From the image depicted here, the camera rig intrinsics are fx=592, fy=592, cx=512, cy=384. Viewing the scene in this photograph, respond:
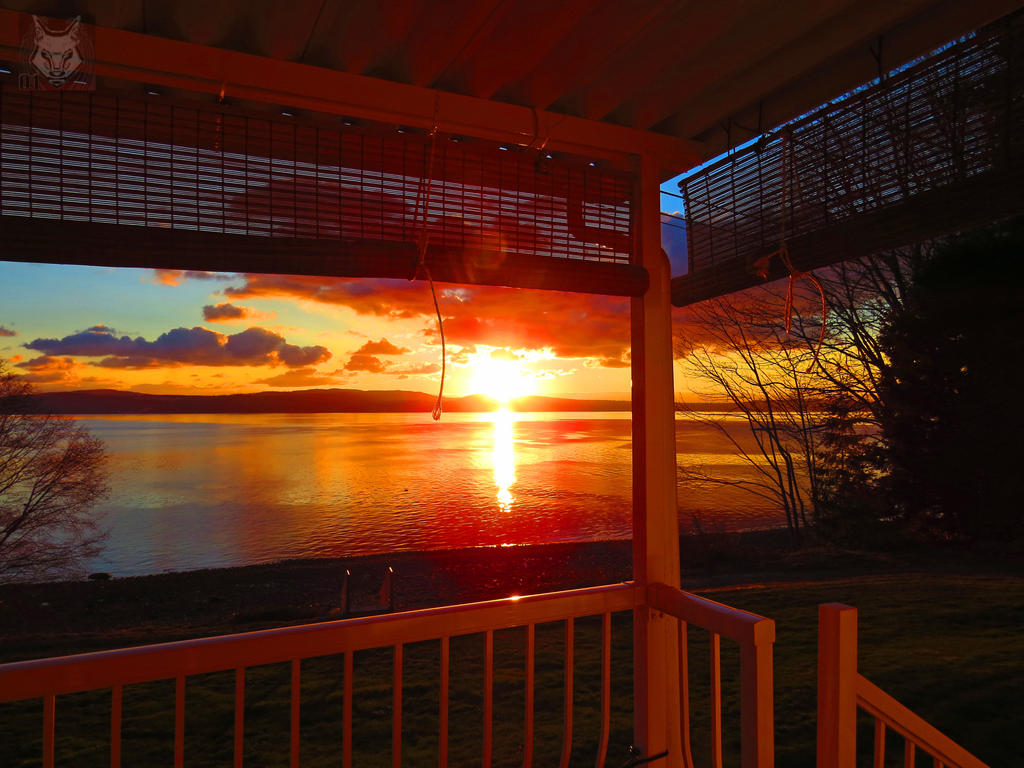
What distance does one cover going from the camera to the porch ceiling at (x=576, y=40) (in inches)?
49.3

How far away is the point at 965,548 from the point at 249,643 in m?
8.16

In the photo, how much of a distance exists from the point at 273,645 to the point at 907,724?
4.45 feet

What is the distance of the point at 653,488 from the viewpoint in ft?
5.70

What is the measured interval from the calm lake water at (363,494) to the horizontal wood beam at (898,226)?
8.10m

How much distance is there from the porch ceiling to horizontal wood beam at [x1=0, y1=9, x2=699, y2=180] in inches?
0.6

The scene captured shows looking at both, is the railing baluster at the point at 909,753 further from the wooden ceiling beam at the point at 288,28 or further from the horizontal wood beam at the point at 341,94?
the wooden ceiling beam at the point at 288,28

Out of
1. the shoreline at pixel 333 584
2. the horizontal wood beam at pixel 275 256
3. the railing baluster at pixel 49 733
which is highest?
the horizontal wood beam at pixel 275 256

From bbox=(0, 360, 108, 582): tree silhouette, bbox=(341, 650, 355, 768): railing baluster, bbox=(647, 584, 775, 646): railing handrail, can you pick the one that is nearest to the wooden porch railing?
bbox=(647, 584, 775, 646): railing handrail

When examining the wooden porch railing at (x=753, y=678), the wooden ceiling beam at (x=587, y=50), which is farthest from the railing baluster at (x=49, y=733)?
the wooden ceiling beam at (x=587, y=50)

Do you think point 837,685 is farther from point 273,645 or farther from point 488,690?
point 273,645

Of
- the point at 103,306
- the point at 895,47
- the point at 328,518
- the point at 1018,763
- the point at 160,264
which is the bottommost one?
the point at 328,518

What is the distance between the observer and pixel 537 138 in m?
1.66

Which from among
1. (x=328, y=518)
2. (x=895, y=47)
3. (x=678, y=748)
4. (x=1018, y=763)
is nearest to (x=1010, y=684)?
(x=1018, y=763)

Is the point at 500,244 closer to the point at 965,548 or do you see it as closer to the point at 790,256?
the point at 790,256
